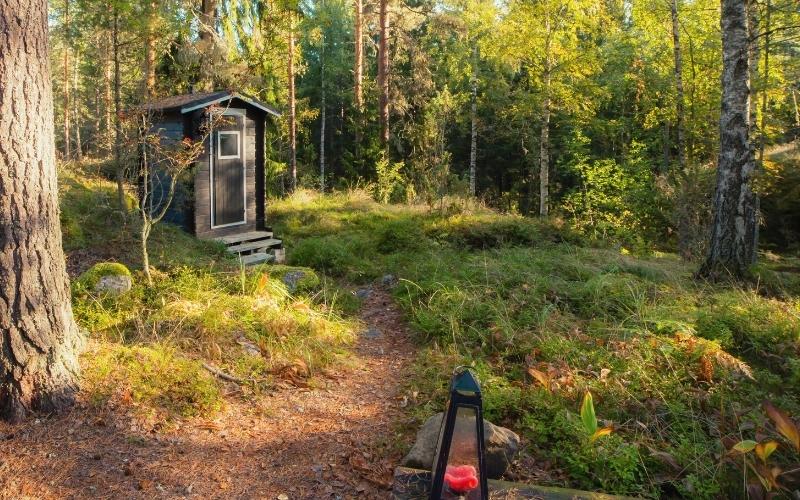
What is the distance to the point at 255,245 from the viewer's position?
10.9 metres

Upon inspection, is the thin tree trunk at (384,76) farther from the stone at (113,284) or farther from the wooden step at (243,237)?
the stone at (113,284)

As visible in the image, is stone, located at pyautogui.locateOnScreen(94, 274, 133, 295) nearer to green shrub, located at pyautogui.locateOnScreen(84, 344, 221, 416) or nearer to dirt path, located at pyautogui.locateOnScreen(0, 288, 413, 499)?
green shrub, located at pyautogui.locateOnScreen(84, 344, 221, 416)

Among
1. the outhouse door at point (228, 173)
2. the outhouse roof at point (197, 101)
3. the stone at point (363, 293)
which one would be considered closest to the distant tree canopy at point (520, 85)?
the outhouse roof at point (197, 101)

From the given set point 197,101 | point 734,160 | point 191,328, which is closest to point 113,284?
point 191,328

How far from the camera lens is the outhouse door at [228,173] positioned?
10.8 meters

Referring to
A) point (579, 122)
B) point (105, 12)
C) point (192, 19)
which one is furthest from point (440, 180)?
point (105, 12)

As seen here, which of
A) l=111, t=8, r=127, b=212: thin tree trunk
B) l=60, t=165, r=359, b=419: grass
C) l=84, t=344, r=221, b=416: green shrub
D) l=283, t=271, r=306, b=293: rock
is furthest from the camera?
l=111, t=8, r=127, b=212: thin tree trunk

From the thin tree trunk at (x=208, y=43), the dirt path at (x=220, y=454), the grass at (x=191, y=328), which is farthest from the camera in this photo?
the thin tree trunk at (x=208, y=43)

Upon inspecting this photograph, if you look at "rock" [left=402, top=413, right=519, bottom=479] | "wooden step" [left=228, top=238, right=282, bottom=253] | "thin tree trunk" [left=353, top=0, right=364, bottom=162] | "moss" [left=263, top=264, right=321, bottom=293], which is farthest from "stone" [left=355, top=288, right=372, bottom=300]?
"thin tree trunk" [left=353, top=0, right=364, bottom=162]

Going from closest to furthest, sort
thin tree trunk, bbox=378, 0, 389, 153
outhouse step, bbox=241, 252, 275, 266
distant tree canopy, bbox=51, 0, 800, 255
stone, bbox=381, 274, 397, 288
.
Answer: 1. stone, bbox=381, 274, 397, 288
2. outhouse step, bbox=241, 252, 275, 266
3. distant tree canopy, bbox=51, 0, 800, 255
4. thin tree trunk, bbox=378, 0, 389, 153

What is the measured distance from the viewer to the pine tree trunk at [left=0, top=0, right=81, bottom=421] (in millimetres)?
3830

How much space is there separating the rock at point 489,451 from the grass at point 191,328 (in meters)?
1.69

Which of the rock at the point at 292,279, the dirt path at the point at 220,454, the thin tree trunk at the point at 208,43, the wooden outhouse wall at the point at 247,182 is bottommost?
the dirt path at the point at 220,454

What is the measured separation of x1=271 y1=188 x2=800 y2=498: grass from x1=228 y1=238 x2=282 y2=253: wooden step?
1.65m
